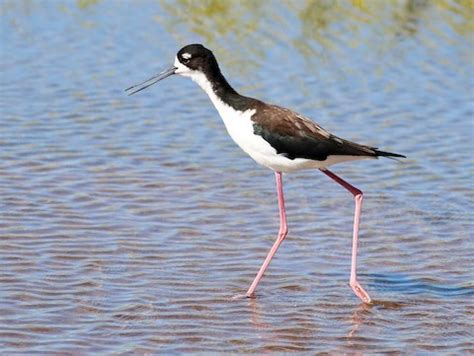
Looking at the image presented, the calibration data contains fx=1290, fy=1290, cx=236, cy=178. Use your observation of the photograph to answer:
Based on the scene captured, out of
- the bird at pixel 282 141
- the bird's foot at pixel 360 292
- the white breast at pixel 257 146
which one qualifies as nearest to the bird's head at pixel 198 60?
the bird at pixel 282 141

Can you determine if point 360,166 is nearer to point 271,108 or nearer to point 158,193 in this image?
point 158,193

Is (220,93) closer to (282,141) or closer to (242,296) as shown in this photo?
(282,141)

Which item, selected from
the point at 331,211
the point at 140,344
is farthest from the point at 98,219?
the point at 140,344

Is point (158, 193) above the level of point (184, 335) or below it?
above

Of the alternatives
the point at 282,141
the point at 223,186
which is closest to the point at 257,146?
the point at 282,141

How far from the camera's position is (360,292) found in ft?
20.0

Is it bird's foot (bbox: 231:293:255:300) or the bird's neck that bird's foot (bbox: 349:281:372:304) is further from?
the bird's neck

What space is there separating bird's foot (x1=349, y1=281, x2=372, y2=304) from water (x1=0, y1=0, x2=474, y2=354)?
0.14 ft

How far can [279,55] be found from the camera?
35.8 feet

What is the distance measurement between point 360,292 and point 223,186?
6.38 ft

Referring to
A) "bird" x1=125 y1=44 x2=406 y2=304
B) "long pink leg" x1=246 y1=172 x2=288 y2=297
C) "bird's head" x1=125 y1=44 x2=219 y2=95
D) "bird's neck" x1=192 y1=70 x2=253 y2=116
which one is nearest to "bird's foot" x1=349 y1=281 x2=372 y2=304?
"bird" x1=125 y1=44 x2=406 y2=304

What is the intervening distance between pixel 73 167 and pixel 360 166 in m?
1.84

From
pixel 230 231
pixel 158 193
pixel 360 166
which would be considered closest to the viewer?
pixel 230 231

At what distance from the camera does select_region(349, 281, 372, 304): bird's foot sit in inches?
238
